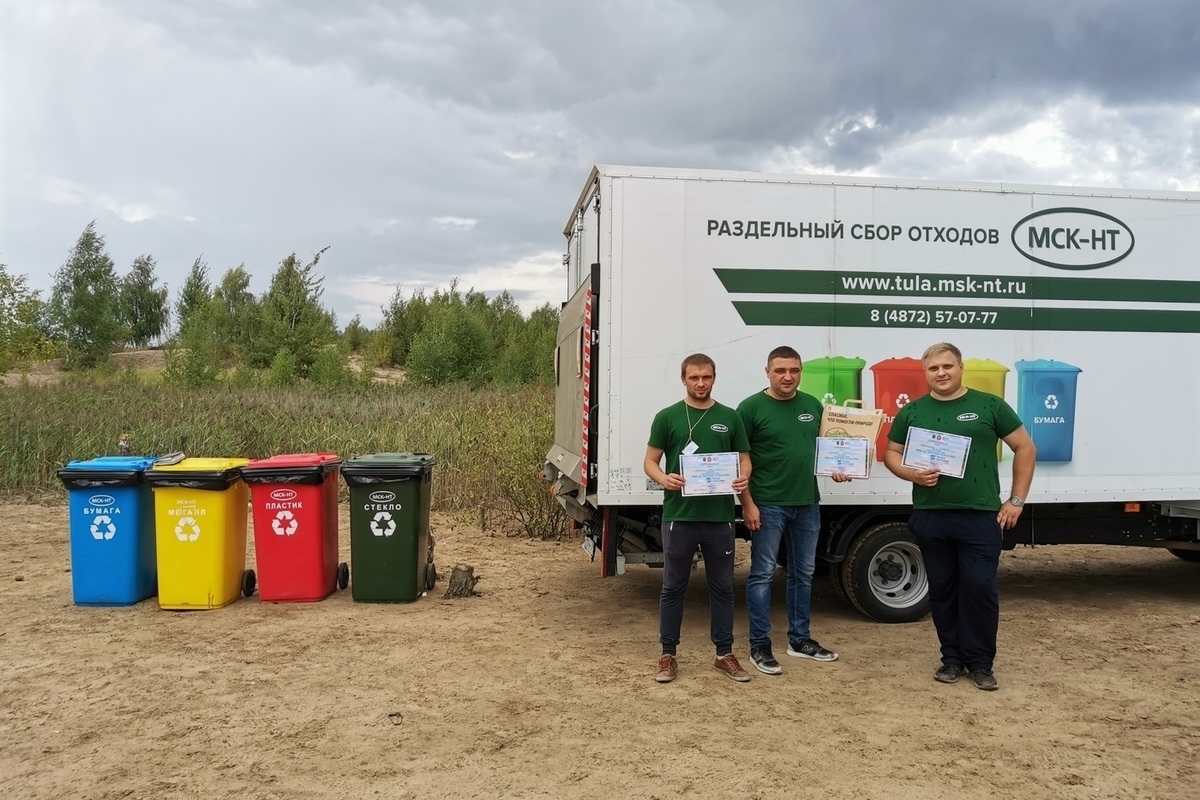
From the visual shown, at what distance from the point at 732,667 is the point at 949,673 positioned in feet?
4.12

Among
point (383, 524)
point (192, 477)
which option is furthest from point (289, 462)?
point (383, 524)

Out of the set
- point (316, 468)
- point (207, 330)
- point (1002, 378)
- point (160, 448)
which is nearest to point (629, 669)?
point (316, 468)

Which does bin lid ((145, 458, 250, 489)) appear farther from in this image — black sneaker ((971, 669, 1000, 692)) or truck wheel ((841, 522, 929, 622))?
black sneaker ((971, 669, 1000, 692))

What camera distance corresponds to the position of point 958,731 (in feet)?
13.8

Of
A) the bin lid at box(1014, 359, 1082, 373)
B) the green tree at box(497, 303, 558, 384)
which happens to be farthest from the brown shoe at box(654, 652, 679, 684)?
A: the green tree at box(497, 303, 558, 384)

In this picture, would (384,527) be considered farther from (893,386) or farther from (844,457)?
(893,386)

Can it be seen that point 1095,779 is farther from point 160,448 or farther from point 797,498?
point 160,448

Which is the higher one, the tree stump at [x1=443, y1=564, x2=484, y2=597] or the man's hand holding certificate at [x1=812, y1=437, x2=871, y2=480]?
the man's hand holding certificate at [x1=812, y1=437, x2=871, y2=480]

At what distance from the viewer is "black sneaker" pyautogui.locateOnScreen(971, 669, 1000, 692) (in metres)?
4.78

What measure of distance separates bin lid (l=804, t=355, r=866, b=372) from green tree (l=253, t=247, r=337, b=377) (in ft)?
85.3

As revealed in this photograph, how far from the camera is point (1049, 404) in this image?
607 cm

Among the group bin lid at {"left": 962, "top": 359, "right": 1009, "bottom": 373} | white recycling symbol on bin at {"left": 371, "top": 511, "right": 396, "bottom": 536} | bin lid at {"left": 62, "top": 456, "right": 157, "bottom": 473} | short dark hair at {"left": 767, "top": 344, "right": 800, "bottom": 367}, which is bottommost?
white recycling symbol on bin at {"left": 371, "top": 511, "right": 396, "bottom": 536}

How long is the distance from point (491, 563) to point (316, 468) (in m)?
2.43

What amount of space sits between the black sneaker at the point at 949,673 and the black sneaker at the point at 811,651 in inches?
24.3
